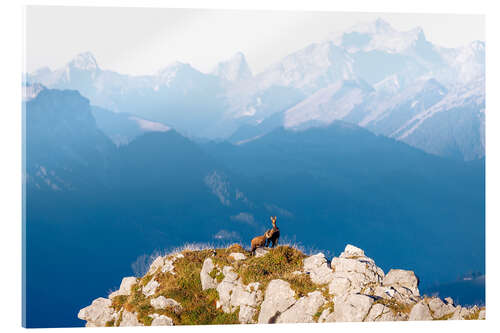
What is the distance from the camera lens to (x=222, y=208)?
626 ft

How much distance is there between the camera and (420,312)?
12633 millimetres

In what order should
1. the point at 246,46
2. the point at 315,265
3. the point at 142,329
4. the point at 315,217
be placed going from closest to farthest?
the point at 142,329, the point at 315,265, the point at 246,46, the point at 315,217

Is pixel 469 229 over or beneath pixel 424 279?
over

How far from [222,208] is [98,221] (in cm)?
5508

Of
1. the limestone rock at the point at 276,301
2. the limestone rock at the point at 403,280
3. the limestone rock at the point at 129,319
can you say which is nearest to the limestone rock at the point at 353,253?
the limestone rock at the point at 403,280

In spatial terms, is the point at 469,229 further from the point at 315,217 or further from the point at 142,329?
the point at 142,329

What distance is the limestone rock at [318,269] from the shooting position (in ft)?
46.2

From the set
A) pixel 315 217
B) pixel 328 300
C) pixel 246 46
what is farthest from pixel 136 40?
pixel 315 217

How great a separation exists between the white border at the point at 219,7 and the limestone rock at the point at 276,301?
29 centimetres

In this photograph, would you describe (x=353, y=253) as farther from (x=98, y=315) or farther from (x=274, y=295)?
(x=98, y=315)

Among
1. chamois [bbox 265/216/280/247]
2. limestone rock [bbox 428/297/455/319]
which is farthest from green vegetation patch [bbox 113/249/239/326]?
limestone rock [bbox 428/297/455/319]

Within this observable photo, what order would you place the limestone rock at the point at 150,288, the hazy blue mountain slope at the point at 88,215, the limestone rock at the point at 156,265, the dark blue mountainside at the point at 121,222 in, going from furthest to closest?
the dark blue mountainside at the point at 121,222
the hazy blue mountain slope at the point at 88,215
the limestone rock at the point at 156,265
the limestone rock at the point at 150,288

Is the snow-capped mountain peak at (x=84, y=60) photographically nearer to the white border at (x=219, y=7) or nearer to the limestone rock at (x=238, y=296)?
the white border at (x=219, y=7)
